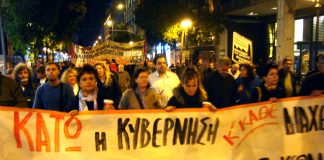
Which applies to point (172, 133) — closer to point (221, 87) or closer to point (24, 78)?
point (221, 87)

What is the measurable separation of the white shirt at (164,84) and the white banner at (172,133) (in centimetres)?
190

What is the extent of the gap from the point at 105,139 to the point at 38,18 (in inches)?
741

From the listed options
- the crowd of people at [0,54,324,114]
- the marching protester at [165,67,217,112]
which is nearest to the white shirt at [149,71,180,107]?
the crowd of people at [0,54,324,114]

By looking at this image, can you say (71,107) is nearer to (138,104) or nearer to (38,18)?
(138,104)

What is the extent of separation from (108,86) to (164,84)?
0.89m

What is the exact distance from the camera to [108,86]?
6367mm

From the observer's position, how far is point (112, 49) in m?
15.0

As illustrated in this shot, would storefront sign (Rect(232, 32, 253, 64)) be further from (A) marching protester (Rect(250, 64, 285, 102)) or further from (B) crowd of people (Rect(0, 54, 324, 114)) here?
(A) marching protester (Rect(250, 64, 285, 102))

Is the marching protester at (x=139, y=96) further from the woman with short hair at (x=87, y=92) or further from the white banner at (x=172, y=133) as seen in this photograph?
the white banner at (x=172, y=133)

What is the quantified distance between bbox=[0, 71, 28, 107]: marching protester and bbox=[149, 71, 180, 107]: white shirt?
220 cm

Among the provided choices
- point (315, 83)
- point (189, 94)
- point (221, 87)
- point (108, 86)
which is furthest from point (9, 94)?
point (315, 83)

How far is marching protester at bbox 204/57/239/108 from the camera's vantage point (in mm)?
6199

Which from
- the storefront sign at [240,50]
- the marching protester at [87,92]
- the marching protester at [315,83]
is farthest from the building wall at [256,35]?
the marching protester at [87,92]

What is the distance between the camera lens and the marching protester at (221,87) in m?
6.20
